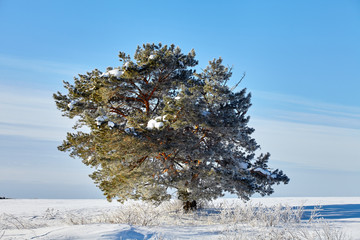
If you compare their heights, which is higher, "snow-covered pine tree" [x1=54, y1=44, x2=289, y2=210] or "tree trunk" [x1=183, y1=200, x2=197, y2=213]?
"snow-covered pine tree" [x1=54, y1=44, x2=289, y2=210]

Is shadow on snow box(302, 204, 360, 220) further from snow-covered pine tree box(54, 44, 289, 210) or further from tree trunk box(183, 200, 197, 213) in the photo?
tree trunk box(183, 200, 197, 213)

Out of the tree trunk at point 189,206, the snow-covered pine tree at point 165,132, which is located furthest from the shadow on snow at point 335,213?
the tree trunk at point 189,206

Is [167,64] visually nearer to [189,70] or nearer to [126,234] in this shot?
[189,70]

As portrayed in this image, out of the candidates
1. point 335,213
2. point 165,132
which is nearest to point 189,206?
point 165,132

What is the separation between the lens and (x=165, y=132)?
12953 millimetres

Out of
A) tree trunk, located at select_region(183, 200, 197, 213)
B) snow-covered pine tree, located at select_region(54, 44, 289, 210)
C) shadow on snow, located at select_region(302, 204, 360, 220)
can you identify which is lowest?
shadow on snow, located at select_region(302, 204, 360, 220)

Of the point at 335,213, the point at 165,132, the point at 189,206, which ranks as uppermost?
the point at 165,132

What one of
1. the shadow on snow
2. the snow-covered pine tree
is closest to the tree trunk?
the snow-covered pine tree

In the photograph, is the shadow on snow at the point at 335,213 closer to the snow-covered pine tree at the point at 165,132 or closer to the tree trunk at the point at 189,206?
the snow-covered pine tree at the point at 165,132

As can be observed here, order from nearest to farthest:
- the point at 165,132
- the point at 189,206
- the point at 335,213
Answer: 1. the point at 165,132
2. the point at 335,213
3. the point at 189,206

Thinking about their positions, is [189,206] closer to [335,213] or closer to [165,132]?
[165,132]

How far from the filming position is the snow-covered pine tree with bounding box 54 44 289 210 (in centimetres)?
1245

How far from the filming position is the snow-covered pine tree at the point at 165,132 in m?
12.5

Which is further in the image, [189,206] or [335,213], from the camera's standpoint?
[189,206]
